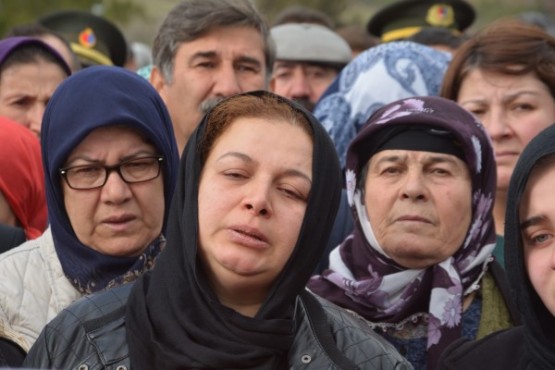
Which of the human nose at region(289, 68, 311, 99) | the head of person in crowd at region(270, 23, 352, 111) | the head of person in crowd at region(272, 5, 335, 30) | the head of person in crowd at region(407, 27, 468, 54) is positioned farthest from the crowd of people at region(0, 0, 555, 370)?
the head of person in crowd at region(272, 5, 335, 30)

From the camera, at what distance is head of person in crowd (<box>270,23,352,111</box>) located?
756cm

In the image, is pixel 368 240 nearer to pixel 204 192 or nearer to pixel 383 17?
pixel 204 192

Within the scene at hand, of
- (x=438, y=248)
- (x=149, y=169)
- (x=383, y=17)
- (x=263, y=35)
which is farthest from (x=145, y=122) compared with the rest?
(x=383, y=17)

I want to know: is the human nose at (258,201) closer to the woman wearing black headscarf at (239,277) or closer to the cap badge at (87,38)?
the woman wearing black headscarf at (239,277)

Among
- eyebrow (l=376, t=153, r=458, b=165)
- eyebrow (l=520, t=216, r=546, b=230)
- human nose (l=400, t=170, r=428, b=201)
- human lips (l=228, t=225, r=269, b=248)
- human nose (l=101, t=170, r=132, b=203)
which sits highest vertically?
human lips (l=228, t=225, r=269, b=248)

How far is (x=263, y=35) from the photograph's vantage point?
5.83m

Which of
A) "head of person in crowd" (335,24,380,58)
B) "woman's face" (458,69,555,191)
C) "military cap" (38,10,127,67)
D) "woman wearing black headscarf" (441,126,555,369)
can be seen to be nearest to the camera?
"woman wearing black headscarf" (441,126,555,369)

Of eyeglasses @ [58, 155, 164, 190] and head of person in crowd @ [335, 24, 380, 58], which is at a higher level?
eyeglasses @ [58, 155, 164, 190]

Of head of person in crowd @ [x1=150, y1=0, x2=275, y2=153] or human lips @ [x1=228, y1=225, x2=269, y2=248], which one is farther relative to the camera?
head of person in crowd @ [x1=150, y1=0, x2=275, y2=153]

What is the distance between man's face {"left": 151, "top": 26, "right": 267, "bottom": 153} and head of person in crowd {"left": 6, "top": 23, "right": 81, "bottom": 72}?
1123 millimetres

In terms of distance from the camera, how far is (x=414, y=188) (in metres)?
4.28

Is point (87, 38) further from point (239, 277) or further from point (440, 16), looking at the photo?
point (239, 277)

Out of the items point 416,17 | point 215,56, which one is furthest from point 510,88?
point 416,17

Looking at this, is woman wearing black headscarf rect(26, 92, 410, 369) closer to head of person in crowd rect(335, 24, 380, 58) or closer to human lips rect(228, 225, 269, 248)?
human lips rect(228, 225, 269, 248)
